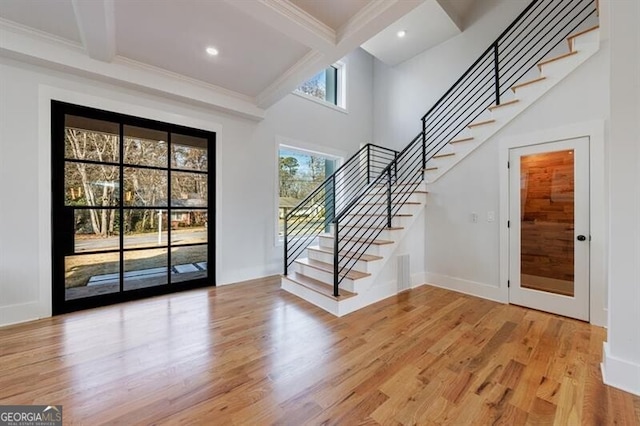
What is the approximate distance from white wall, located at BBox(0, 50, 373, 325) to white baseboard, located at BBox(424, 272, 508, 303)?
8.64ft

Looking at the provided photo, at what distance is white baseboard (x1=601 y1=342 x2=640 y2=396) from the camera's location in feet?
5.49

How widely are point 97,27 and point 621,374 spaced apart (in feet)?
16.0

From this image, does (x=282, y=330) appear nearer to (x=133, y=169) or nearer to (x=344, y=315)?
→ (x=344, y=315)

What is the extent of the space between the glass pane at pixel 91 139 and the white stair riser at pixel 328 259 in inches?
115

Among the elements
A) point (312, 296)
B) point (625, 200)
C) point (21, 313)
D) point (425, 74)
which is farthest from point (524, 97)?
point (21, 313)

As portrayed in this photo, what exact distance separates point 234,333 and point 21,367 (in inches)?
A: 59.1

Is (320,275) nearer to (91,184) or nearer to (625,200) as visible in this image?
(625,200)

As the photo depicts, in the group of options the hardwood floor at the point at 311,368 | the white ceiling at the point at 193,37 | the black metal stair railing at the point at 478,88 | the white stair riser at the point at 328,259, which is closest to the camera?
the hardwood floor at the point at 311,368

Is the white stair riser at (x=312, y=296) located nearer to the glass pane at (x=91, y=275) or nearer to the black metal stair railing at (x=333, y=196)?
the black metal stair railing at (x=333, y=196)

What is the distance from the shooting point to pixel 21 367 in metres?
1.91

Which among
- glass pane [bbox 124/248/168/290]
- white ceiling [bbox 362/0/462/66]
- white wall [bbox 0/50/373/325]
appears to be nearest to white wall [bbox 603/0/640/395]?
white ceiling [bbox 362/0/462/66]

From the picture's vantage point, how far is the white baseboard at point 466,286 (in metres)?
3.36

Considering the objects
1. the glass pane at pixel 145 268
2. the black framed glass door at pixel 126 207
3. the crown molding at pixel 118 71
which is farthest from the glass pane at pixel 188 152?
the glass pane at pixel 145 268

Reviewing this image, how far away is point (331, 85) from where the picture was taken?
19.1 feet
